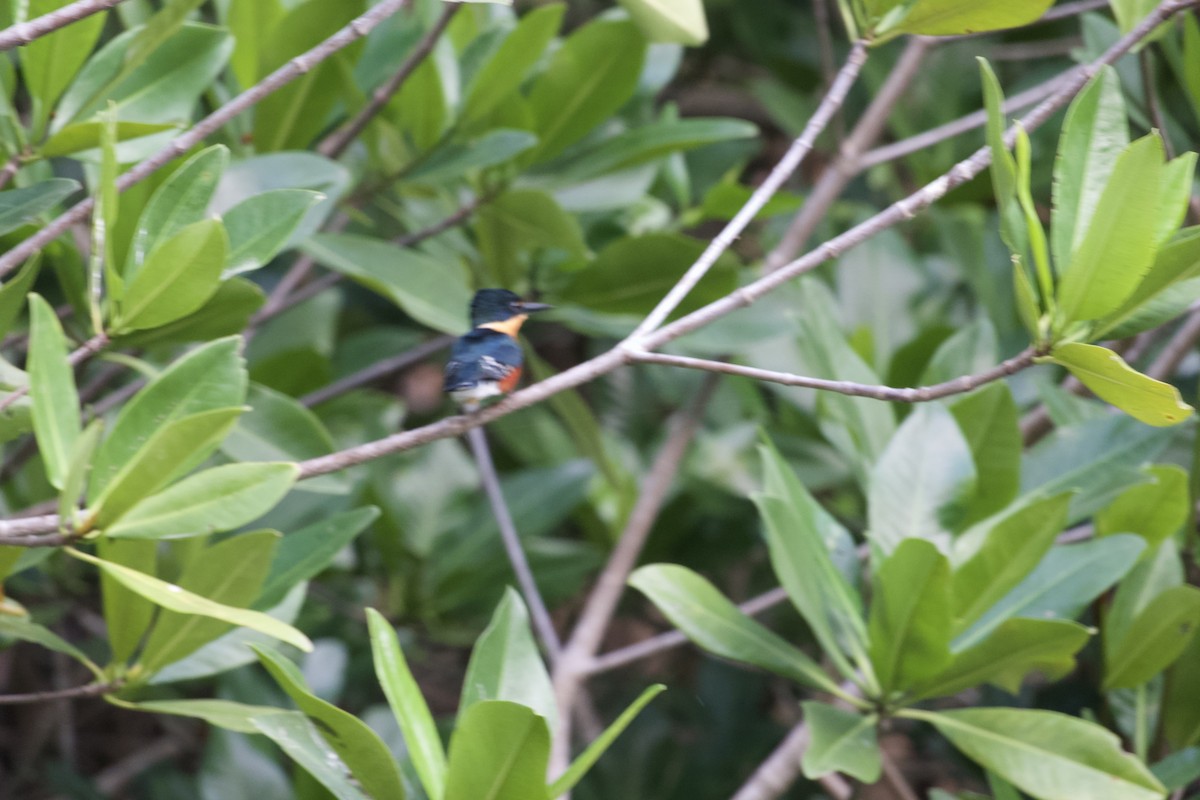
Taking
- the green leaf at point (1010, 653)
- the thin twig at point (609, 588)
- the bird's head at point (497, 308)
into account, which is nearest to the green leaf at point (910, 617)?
the green leaf at point (1010, 653)

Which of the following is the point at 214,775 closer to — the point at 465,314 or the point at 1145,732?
the point at 465,314

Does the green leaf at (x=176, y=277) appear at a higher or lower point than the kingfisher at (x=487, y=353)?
higher

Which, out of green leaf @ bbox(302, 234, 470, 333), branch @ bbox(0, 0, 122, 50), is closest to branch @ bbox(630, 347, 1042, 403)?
branch @ bbox(0, 0, 122, 50)

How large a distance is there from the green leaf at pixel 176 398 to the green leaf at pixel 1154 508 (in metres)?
1.10

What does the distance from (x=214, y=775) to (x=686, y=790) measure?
0.91 m

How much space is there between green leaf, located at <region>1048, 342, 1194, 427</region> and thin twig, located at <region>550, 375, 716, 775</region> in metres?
0.75

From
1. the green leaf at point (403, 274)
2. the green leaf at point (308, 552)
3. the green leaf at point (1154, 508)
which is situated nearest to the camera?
the green leaf at point (308, 552)

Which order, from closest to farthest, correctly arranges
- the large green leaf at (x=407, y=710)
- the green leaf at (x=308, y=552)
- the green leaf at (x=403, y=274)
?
the large green leaf at (x=407, y=710) < the green leaf at (x=308, y=552) < the green leaf at (x=403, y=274)

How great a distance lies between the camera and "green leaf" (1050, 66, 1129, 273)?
1.18m

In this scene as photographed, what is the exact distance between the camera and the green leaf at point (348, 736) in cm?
112

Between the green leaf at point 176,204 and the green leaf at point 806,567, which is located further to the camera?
the green leaf at point 806,567

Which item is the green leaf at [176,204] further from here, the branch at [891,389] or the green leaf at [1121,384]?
the green leaf at [1121,384]

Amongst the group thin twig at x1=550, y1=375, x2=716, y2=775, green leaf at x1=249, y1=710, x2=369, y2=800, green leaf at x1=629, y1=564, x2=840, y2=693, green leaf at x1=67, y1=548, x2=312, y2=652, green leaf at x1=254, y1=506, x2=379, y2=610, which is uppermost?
green leaf at x1=67, y1=548, x2=312, y2=652

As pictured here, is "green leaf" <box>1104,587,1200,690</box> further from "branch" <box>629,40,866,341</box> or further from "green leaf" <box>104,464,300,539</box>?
"green leaf" <box>104,464,300,539</box>
